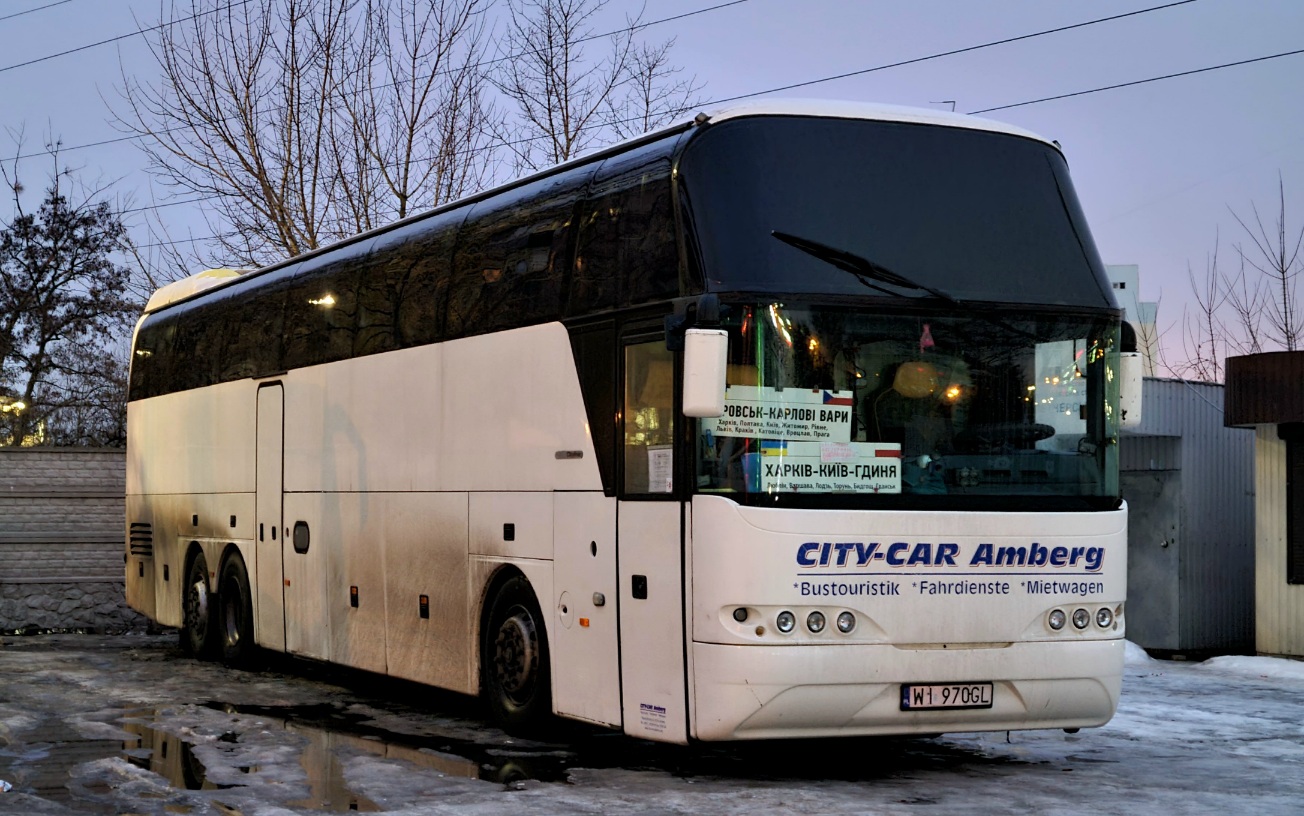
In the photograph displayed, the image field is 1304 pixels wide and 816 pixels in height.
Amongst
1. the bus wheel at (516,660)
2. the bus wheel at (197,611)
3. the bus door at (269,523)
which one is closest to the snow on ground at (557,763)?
the bus wheel at (516,660)

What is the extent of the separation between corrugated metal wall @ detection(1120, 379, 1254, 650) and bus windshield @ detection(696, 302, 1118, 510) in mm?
10991

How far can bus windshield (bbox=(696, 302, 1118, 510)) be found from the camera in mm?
9031

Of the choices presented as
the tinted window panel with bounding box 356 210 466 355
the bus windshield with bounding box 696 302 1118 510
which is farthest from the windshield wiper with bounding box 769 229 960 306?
the tinted window panel with bounding box 356 210 466 355

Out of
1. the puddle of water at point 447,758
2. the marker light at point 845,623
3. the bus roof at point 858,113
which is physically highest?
the bus roof at point 858,113

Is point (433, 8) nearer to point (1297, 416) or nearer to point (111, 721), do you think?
point (1297, 416)

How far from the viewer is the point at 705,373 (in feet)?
28.2

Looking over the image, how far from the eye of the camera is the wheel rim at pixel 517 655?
11195 millimetres

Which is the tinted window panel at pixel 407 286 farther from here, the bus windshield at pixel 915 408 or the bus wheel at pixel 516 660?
the bus windshield at pixel 915 408

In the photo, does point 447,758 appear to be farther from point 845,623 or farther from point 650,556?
point 845,623

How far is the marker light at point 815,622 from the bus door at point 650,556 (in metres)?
0.71

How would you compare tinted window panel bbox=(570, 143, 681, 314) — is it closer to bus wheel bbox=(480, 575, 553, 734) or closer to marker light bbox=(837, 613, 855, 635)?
marker light bbox=(837, 613, 855, 635)

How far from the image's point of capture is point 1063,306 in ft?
32.0

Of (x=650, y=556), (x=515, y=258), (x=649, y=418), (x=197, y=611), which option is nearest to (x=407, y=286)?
(x=515, y=258)

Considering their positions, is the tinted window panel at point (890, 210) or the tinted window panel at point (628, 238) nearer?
the tinted window panel at point (890, 210)
